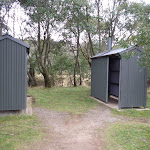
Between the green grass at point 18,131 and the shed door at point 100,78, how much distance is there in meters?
3.84

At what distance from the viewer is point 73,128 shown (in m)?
4.87

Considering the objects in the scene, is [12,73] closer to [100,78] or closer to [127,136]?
[127,136]

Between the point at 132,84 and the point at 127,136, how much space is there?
328 centimetres

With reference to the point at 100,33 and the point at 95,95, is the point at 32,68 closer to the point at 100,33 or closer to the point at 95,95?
the point at 100,33

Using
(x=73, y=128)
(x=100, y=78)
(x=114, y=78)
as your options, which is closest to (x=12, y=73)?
(x=73, y=128)

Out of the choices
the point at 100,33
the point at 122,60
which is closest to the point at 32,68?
the point at 100,33

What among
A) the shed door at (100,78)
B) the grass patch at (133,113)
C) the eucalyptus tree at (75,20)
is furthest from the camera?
the eucalyptus tree at (75,20)

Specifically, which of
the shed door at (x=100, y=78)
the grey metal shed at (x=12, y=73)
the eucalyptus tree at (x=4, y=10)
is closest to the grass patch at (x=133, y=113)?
the shed door at (x=100, y=78)

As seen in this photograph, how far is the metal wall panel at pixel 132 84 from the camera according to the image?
6.98 metres

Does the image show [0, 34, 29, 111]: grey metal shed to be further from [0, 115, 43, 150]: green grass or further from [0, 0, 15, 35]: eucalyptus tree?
[0, 0, 15, 35]: eucalyptus tree

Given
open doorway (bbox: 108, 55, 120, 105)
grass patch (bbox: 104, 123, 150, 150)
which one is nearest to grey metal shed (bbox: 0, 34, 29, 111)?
grass patch (bbox: 104, 123, 150, 150)

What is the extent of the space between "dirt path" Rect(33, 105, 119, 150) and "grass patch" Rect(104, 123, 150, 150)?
0.27 metres

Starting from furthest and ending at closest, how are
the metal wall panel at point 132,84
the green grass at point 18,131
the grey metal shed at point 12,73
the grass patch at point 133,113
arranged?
the metal wall panel at point 132,84 < the grass patch at point 133,113 < the grey metal shed at point 12,73 < the green grass at point 18,131

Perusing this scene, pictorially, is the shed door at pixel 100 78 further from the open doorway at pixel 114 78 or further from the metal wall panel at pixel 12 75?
the metal wall panel at pixel 12 75
